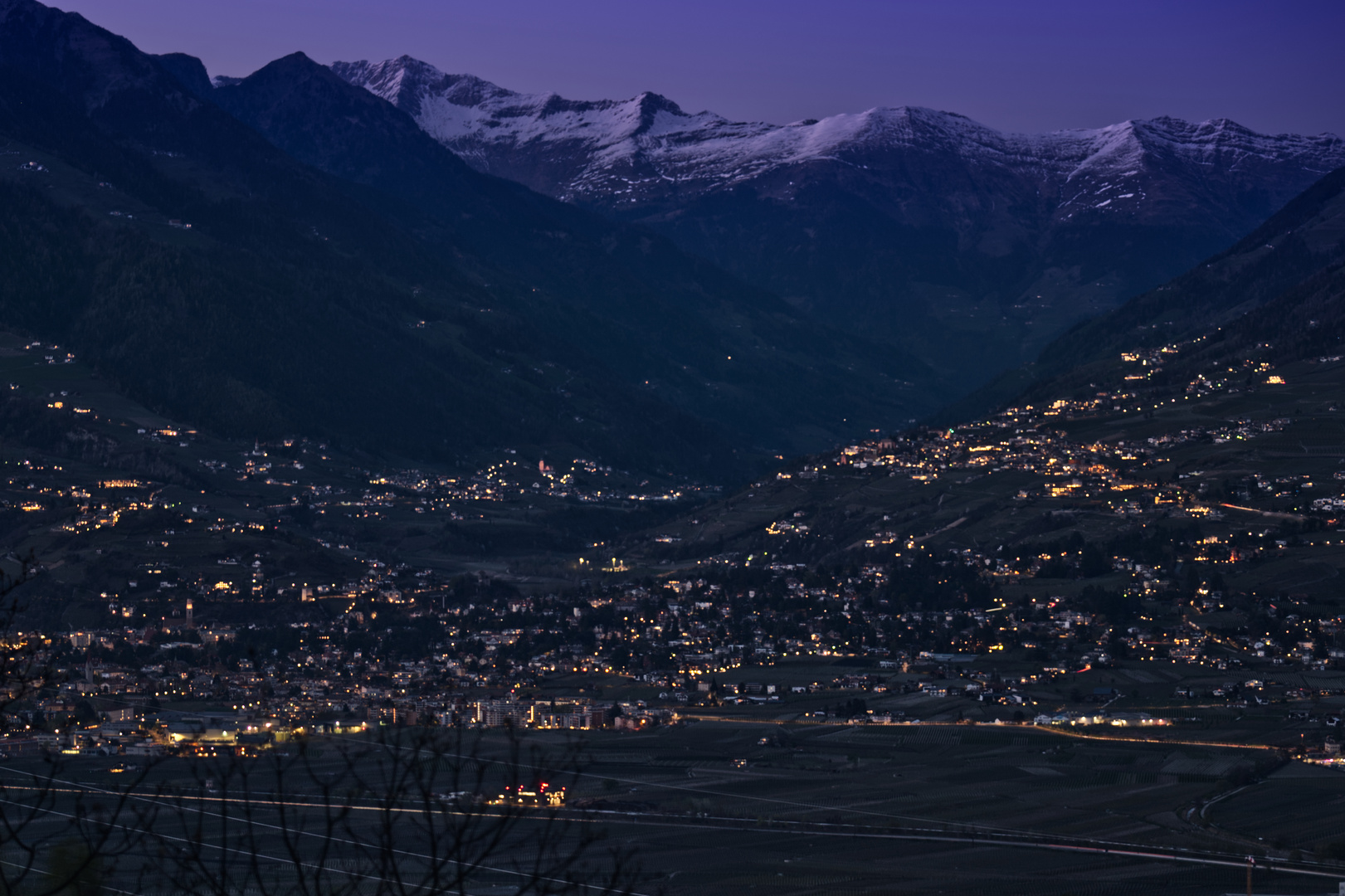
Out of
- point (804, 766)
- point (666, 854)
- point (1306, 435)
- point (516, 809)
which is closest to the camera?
point (516, 809)

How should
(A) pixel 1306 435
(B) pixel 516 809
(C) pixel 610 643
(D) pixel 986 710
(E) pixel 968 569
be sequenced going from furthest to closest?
1. (A) pixel 1306 435
2. (E) pixel 968 569
3. (C) pixel 610 643
4. (D) pixel 986 710
5. (B) pixel 516 809

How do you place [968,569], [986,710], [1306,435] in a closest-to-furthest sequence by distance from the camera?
1. [986,710]
2. [968,569]
3. [1306,435]

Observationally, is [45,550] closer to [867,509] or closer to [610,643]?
[610,643]

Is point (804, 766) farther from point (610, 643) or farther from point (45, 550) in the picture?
point (45, 550)

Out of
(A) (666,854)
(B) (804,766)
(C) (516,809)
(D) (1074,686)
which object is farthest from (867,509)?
(C) (516,809)

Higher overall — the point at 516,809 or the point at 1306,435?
the point at 1306,435

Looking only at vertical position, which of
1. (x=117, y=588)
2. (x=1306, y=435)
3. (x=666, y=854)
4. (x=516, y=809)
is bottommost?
(x=666, y=854)

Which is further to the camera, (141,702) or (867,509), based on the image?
(867,509)

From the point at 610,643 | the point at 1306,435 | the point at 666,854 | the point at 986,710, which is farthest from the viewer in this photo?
the point at 1306,435

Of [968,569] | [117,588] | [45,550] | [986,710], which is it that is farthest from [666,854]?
[45,550]
